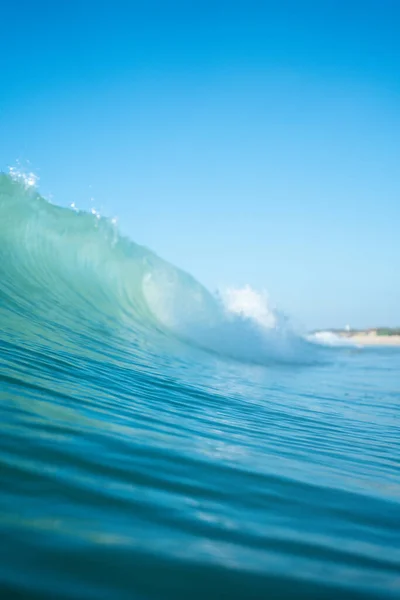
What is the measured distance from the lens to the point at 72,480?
1.84 m

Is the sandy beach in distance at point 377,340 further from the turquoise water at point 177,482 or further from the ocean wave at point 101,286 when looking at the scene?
the turquoise water at point 177,482

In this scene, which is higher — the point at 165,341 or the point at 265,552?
the point at 165,341

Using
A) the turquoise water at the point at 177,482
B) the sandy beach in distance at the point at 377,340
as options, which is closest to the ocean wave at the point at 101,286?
the turquoise water at the point at 177,482

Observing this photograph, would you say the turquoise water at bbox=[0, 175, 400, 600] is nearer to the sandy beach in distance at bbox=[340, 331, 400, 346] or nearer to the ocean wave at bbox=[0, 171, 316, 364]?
the ocean wave at bbox=[0, 171, 316, 364]

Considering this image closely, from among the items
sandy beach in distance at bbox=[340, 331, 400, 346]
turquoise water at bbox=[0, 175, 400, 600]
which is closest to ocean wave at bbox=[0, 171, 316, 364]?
turquoise water at bbox=[0, 175, 400, 600]

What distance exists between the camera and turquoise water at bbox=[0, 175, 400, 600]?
1337 millimetres

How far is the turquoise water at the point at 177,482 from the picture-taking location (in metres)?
1.34

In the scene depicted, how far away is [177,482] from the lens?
2.11 m

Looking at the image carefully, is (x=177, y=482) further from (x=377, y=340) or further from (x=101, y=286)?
(x=377, y=340)

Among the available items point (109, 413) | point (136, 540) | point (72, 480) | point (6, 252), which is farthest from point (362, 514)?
point (6, 252)

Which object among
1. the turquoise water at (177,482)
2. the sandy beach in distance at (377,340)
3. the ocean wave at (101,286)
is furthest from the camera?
the sandy beach in distance at (377,340)

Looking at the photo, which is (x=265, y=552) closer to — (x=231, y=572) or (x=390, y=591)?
(x=231, y=572)

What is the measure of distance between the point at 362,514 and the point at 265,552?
0.77m

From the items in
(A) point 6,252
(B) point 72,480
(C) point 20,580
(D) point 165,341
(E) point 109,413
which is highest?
(A) point 6,252
